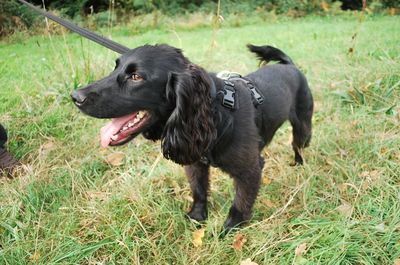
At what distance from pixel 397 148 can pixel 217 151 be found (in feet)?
4.89

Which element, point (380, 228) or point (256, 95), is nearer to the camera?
point (380, 228)

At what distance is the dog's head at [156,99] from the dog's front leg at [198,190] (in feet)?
1.67

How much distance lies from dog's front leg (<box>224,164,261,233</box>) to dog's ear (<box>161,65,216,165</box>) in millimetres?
386

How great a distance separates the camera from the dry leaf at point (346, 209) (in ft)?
6.84

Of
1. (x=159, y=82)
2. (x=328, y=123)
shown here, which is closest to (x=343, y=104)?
(x=328, y=123)

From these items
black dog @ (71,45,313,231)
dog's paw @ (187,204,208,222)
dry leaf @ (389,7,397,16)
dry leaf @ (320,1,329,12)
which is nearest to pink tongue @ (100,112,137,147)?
black dog @ (71,45,313,231)

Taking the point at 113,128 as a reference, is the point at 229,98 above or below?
above

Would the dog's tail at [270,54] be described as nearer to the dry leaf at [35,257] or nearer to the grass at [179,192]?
the grass at [179,192]

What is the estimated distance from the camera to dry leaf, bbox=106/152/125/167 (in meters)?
2.91

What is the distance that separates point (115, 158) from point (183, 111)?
1359 millimetres

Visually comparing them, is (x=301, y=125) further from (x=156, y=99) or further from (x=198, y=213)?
(x=156, y=99)

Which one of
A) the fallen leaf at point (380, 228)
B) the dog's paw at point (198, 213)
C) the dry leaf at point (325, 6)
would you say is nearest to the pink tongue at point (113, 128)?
the dog's paw at point (198, 213)

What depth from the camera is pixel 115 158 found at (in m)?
2.97

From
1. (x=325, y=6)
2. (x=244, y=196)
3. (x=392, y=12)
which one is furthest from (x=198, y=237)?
(x=325, y=6)
